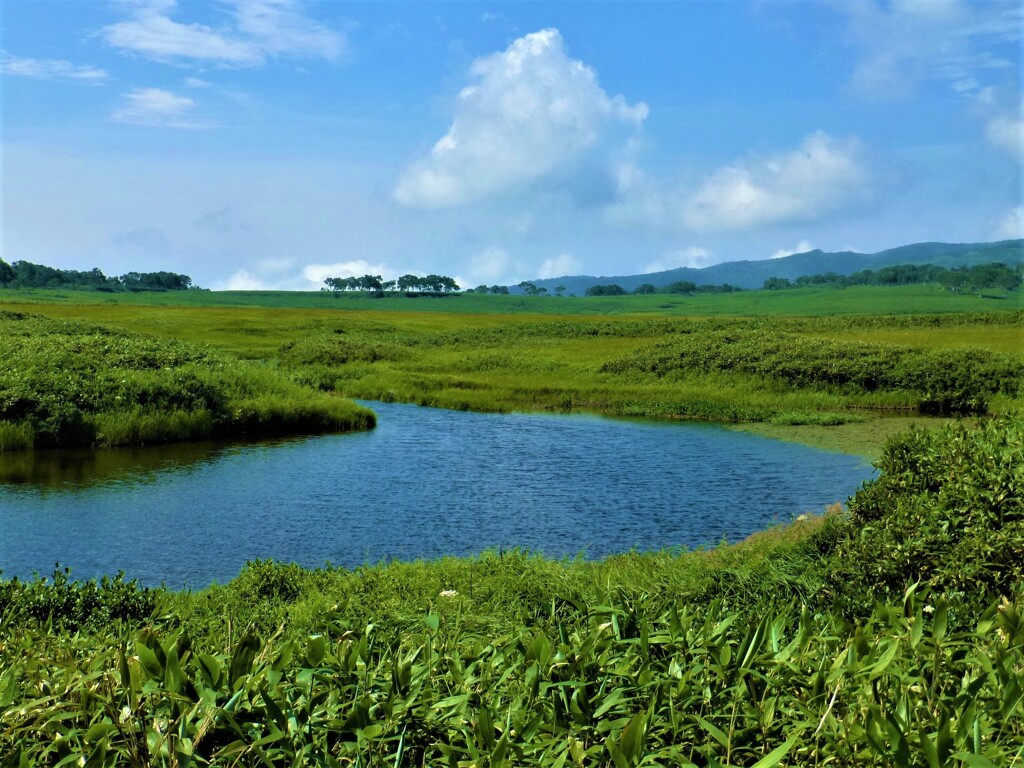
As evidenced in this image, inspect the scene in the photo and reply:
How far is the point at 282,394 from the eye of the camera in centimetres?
3297

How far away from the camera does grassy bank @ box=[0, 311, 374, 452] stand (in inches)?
1030

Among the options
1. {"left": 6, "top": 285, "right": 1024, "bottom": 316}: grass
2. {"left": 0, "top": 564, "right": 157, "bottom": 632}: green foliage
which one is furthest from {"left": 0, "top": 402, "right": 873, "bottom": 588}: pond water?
{"left": 6, "top": 285, "right": 1024, "bottom": 316}: grass

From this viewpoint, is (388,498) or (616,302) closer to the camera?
(388,498)

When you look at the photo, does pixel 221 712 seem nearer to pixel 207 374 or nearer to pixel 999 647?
pixel 999 647

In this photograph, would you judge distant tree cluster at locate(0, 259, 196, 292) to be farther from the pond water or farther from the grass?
the pond water

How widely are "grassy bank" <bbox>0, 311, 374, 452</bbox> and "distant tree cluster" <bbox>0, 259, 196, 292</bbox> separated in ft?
408

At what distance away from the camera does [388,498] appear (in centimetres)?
2008

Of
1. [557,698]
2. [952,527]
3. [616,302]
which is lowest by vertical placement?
[952,527]

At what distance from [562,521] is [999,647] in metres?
13.9

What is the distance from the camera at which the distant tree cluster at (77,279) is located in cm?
14818

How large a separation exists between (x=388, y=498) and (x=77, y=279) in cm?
16221

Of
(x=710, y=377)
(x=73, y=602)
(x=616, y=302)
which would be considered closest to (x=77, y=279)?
(x=616, y=302)

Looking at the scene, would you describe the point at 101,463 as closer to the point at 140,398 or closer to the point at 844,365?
the point at 140,398

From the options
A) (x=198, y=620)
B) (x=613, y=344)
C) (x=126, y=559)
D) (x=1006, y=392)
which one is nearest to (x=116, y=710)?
(x=198, y=620)
